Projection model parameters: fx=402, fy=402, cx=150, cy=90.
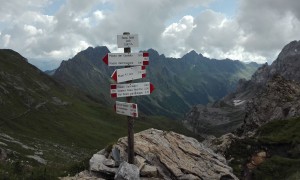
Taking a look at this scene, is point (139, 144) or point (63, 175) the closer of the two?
point (63, 175)

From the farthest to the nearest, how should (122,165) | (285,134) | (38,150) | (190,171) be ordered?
1. (38,150)
2. (285,134)
3. (190,171)
4. (122,165)

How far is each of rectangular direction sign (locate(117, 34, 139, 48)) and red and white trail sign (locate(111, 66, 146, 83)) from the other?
1308 mm

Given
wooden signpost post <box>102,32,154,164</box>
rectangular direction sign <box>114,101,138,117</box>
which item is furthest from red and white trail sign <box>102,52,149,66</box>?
rectangular direction sign <box>114,101,138,117</box>

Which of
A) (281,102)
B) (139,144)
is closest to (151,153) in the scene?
(139,144)

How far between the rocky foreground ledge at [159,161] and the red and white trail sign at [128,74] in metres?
4.58

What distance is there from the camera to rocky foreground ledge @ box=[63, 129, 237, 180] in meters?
22.4

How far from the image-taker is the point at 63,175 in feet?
75.7

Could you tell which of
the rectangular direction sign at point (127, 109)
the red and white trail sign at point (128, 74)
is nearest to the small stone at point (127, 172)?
the rectangular direction sign at point (127, 109)

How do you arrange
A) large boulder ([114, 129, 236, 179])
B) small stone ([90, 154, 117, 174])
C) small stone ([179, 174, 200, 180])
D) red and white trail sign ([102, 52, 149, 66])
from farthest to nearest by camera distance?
large boulder ([114, 129, 236, 179]) → small stone ([179, 174, 200, 180]) → red and white trail sign ([102, 52, 149, 66]) → small stone ([90, 154, 117, 174])

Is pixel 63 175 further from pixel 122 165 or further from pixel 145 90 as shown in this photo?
pixel 145 90

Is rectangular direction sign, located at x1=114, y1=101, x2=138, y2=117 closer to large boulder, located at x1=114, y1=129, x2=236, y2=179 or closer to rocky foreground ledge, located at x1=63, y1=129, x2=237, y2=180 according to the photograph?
rocky foreground ledge, located at x1=63, y1=129, x2=237, y2=180

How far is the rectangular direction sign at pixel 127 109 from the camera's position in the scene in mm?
21969

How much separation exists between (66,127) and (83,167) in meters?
165

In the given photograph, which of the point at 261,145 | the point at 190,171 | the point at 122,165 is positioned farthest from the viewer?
the point at 261,145
